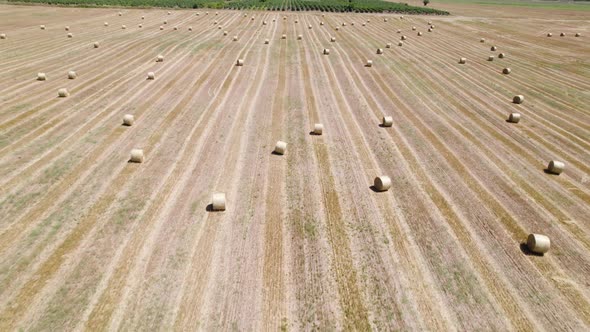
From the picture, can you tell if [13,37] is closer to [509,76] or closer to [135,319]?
[135,319]

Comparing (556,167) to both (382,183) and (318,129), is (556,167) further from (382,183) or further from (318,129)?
(318,129)

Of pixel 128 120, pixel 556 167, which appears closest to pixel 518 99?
pixel 556 167

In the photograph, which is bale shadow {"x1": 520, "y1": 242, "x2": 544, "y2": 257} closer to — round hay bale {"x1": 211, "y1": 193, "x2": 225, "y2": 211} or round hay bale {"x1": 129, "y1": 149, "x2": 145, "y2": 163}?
round hay bale {"x1": 211, "y1": 193, "x2": 225, "y2": 211}

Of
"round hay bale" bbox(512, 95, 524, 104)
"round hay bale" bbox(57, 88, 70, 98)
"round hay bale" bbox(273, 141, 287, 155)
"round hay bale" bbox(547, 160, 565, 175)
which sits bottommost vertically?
"round hay bale" bbox(547, 160, 565, 175)

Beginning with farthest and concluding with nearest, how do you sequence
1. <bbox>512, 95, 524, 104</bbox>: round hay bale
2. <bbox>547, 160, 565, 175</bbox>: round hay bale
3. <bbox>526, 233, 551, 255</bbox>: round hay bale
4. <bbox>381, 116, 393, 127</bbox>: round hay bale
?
1. <bbox>512, 95, 524, 104</bbox>: round hay bale
2. <bbox>381, 116, 393, 127</bbox>: round hay bale
3. <bbox>547, 160, 565, 175</bbox>: round hay bale
4. <bbox>526, 233, 551, 255</bbox>: round hay bale

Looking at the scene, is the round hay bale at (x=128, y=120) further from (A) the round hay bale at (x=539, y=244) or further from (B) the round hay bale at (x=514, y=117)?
(B) the round hay bale at (x=514, y=117)

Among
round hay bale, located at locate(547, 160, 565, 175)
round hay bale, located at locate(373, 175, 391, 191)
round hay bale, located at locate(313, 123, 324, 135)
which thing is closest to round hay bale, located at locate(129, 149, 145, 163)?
round hay bale, located at locate(313, 123, 324, 135)

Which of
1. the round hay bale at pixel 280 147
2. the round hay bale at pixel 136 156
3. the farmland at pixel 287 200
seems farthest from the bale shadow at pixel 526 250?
the round hay bale at pixel 136 156
